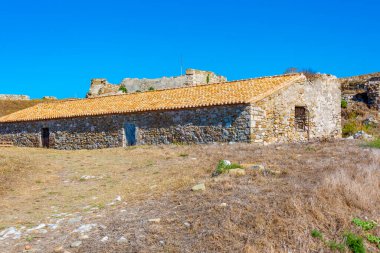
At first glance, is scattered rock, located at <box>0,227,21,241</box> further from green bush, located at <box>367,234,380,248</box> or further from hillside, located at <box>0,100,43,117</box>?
hillside, located at <box>0,100,43,117</box>

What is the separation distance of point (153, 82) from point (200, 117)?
21563 millimetres

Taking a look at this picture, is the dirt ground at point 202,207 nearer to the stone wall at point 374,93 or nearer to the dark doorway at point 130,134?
the dark doorway at point 130,134

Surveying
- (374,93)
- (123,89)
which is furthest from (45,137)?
(374,93)

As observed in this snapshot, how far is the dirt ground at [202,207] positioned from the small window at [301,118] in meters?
9.85

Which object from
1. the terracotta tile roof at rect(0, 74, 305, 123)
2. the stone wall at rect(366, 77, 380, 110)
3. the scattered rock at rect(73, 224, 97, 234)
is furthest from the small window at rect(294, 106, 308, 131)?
the scattered rock at rect(73, 224, 97, 234)

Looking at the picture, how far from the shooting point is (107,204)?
854cm

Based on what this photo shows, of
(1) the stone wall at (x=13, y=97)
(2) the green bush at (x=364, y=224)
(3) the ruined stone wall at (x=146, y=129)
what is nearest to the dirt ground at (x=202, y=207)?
(2) the green bush at (x=364, y=224)

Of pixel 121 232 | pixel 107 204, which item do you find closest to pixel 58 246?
pixel 121 232

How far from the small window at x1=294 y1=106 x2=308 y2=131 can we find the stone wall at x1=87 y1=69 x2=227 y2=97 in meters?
16.4

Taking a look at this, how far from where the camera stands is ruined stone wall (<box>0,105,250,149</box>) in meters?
18.8

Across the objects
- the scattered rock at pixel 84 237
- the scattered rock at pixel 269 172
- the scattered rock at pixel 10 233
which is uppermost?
the scattered rock at pixel 269 172

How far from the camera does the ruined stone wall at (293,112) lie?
18922 mm

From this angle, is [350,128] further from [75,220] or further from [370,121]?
[75,220]

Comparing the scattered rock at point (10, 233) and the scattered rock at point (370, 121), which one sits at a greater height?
the scattered rock at point (370, 121)
